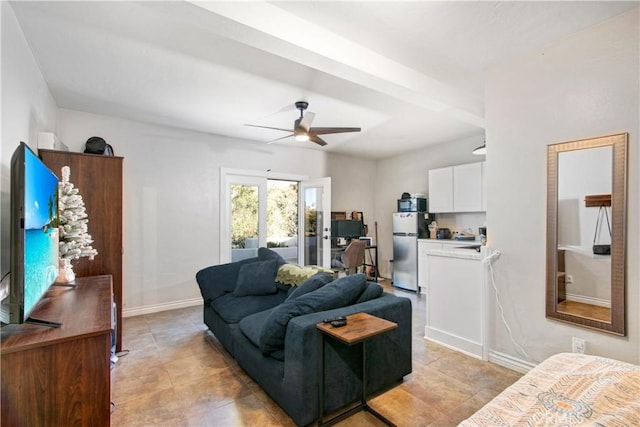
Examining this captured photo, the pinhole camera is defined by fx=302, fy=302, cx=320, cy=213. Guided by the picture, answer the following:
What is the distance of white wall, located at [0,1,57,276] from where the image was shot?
1.80 m

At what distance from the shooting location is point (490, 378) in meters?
2.48

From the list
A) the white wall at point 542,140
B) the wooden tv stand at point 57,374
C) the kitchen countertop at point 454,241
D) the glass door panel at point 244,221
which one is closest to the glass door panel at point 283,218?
the glass door panel at point 244,221

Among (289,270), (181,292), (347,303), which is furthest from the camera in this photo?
(181,292)

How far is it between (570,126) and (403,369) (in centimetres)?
232

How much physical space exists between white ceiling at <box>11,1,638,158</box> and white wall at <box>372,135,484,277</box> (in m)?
1.69

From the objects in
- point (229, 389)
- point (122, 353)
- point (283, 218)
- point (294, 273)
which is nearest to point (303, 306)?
point (229, 389)

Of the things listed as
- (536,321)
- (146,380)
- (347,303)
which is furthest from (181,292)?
(536,321)

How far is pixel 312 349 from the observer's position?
1826 mm

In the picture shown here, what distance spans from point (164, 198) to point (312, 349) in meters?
3.50

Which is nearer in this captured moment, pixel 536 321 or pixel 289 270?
pixel 536 321

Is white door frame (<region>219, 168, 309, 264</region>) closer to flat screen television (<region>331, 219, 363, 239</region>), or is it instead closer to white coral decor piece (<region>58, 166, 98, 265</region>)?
flat screen television (<region>331, 219, 363, 239</region>)

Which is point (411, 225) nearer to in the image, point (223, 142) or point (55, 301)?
point (223, 142)

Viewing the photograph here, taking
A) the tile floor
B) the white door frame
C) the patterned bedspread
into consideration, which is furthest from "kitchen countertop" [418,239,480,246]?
the patterned bedspread

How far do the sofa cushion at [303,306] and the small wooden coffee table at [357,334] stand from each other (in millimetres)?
207
